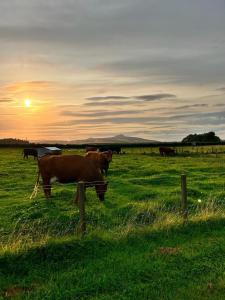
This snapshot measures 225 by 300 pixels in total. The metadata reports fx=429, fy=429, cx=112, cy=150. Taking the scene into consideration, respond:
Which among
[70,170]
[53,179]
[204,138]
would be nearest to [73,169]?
[70,170]

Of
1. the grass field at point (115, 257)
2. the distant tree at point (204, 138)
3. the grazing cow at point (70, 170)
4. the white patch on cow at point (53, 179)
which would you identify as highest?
the distant tree at point (204, 138)

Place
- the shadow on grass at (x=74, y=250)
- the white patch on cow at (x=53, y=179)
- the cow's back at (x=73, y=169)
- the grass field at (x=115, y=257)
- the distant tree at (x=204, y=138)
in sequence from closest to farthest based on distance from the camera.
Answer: the grass field at (x=115, y=257), the shadow on grass at (x=74, y=250), the cow's back at (x=73, y=169), the white patch on cow at (x=53, y=179), the distant tree at (x=204, y=138)

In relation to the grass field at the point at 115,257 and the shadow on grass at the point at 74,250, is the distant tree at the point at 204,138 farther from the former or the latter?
the shadow on grass at the point at 74,250

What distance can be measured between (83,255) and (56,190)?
1106 centimetres

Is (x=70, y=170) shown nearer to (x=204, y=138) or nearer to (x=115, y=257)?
(x=115, y=257)

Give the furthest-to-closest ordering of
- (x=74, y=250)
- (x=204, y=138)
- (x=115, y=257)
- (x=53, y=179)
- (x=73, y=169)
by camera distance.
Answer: (x=204, y=138)
(x=53, y=179)
(x=73, y=169)
(x=74, y=250)
(x=115, y=257)

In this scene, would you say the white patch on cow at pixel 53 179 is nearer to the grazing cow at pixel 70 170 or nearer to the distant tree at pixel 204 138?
the grazing cow at pixel 70 170

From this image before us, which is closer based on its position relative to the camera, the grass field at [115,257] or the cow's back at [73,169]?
the grass field at [115,257]

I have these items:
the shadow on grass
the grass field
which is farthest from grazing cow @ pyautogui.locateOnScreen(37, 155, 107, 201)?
the shadow on grass

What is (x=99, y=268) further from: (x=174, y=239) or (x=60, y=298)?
(x=174, y=239)

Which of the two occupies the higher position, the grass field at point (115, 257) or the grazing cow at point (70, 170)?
the grazing cow at point (70, 170)

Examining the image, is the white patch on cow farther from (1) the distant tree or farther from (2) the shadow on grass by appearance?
(1) the distant tree

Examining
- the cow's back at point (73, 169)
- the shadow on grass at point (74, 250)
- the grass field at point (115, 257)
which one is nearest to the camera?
the grass field at point (115, 257)

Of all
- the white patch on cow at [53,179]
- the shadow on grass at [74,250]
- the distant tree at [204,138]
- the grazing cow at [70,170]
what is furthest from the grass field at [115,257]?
the distant tree at [204,138]
